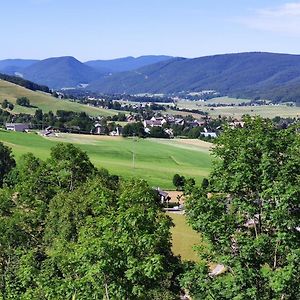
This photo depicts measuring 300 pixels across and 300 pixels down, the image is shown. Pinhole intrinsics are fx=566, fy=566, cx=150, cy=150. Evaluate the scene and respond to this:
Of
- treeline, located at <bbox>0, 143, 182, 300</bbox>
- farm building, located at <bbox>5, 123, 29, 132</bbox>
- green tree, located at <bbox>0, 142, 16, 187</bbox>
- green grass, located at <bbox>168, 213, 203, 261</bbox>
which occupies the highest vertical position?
treeline, located at <bbox>0, 143, 182, 300</bbox>

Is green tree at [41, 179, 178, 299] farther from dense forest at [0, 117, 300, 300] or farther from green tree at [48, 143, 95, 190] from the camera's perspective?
green tree at [48, 143, 95, 190]

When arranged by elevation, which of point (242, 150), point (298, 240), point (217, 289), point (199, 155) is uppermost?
point (242, 150)

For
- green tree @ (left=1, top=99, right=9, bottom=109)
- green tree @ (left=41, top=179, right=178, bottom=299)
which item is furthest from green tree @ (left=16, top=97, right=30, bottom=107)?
green tree @ (left=41, top=179, right=178, bottom=299)

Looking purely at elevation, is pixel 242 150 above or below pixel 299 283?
above

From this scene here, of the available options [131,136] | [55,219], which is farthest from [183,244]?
[131,136]

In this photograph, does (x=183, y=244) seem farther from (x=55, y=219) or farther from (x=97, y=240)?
(x=97, y=240)

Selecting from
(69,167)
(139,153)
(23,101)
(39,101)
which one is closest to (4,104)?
(23,101)

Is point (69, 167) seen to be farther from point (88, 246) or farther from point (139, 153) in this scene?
point (139, 153)

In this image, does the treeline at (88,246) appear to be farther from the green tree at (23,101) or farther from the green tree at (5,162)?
the green tree at (23,101)
